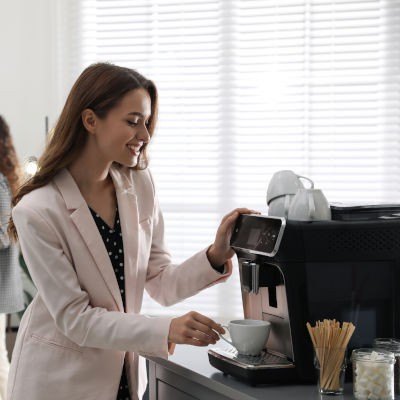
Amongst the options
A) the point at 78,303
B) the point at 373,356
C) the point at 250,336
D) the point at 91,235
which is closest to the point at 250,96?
the point at 91,235

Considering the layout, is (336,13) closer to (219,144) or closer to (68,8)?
(219,144)

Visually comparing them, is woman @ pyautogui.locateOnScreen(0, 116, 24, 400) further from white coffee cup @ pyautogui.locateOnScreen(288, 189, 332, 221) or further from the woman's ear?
white coffee cup @ pyautogui.locateOnScreen(288, 189, 332, 221)

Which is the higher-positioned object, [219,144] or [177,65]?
[177,65]

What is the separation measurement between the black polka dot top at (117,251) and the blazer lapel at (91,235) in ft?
0.17

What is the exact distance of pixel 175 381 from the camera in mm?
1836

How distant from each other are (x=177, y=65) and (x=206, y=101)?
24 centimetres

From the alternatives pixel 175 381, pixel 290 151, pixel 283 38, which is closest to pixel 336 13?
pixel 283 38

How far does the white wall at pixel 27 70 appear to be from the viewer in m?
4.06

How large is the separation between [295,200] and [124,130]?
1.63 ft

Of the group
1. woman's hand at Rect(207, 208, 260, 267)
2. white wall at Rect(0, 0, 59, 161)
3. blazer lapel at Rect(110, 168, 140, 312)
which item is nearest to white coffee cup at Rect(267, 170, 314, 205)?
woman's hand at Rect(207, 208, 260, 267)

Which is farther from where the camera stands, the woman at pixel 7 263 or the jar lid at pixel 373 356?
the woman at pixel 7 263

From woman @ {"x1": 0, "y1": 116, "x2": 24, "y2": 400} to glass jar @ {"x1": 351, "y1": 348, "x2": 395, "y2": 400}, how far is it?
2.28 meters

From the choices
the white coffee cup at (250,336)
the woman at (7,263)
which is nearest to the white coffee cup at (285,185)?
the white coffee cup at (250,336)

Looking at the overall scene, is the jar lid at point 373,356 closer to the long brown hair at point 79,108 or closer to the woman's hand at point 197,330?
the woman's hand at point 197,330
